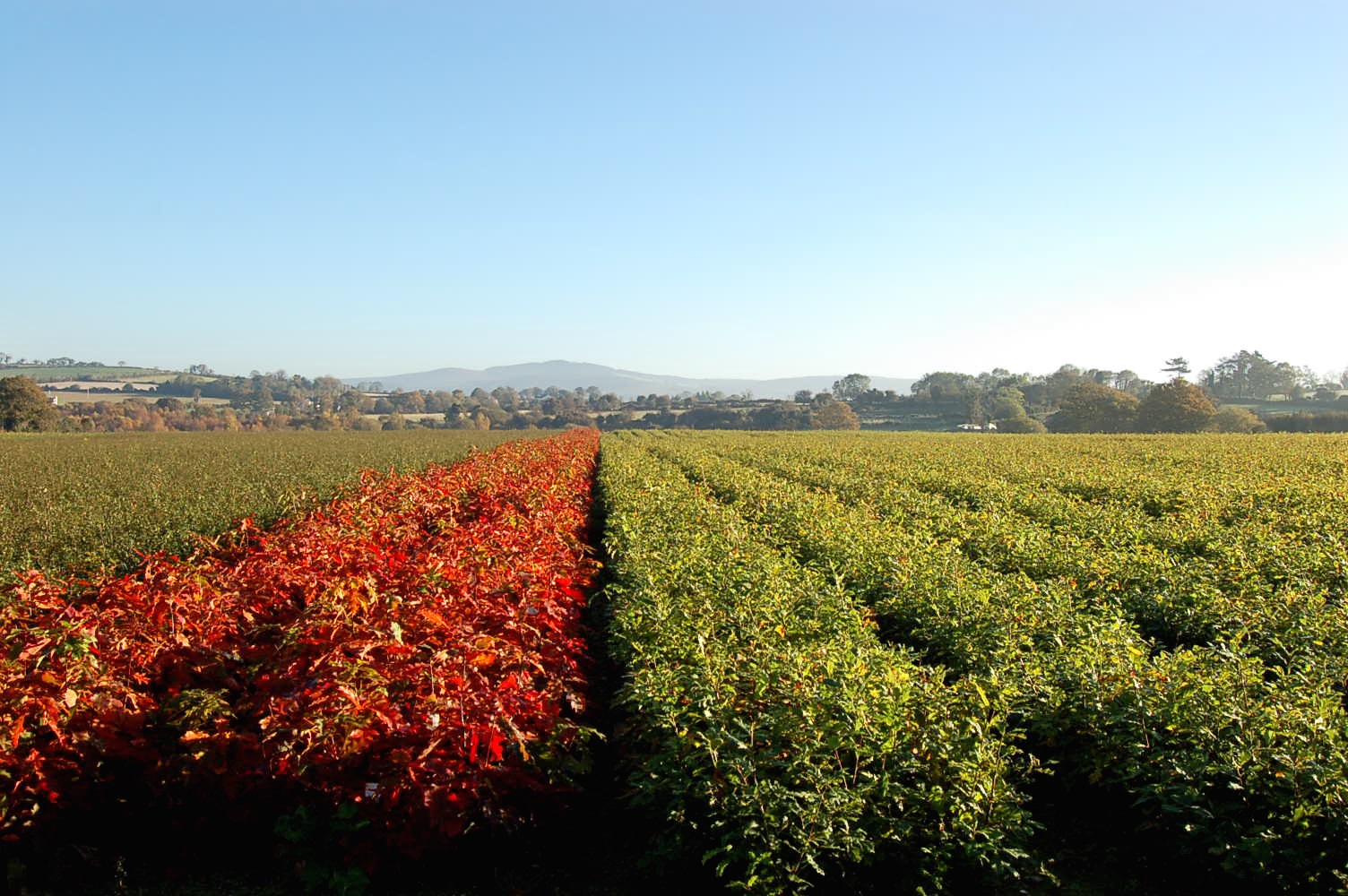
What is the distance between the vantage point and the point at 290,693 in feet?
12.4

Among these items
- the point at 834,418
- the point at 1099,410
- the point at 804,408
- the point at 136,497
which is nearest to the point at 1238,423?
the point at 1099,410

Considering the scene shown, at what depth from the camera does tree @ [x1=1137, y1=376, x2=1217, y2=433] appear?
70938 millimetres

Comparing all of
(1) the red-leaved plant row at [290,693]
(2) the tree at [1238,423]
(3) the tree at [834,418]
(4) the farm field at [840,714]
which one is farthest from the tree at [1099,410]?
(1) the red-leaved plant row at [290,693]

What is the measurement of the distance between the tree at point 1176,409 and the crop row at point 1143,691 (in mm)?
76060

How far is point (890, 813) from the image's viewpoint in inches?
134

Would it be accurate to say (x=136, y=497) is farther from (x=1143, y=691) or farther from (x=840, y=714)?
(x=1143, y=691)

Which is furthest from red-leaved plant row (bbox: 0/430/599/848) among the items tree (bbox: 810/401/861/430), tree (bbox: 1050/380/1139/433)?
tree (bbox: 810/401/861/430)

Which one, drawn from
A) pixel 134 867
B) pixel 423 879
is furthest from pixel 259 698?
pixel 423 879

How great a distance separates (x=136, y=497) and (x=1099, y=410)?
86.4 meters

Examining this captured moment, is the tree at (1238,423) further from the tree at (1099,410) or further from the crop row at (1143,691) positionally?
the crop row at (1143,691)

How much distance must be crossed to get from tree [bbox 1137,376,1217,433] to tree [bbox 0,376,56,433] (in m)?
108

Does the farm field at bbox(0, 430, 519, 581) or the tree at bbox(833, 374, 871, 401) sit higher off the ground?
the tree at bbox(833, 374, 871, 401)

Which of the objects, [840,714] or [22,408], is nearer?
[840,714]

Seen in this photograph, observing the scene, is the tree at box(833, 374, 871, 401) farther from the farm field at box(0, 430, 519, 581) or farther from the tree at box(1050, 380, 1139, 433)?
the farm field at box(0, 430, 519, 581)
